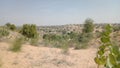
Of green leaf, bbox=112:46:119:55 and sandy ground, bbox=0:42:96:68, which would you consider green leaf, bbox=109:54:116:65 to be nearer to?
green leaf, bbox=112:46:119:55

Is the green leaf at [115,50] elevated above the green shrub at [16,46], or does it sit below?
above

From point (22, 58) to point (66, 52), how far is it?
3283 mm

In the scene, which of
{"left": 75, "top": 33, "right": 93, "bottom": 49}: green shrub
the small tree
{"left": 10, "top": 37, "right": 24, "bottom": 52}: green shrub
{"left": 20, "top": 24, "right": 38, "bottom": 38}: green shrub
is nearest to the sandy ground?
{"left": 10, "top": 37, "right": 24, "bottom": 52}: green shrub

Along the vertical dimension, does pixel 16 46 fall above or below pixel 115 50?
below

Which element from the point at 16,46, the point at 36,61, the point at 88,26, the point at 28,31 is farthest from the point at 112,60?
the point at 88,26

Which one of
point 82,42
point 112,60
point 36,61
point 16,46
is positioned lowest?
point 82,42

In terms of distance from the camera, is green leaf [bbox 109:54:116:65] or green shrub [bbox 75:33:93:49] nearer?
green leaf [bbox 109:54:116:65]

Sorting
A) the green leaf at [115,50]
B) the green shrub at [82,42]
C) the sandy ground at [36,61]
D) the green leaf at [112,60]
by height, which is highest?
the green leaf at [115,50]

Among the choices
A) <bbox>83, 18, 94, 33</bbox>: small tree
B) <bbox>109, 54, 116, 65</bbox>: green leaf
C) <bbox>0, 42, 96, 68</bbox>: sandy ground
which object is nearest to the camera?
<bbox>109, 54, 116, 65</bbox>: green leaf

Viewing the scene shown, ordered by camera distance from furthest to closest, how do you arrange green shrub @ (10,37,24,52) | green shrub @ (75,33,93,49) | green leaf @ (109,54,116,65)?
green shrub @ (75,33,93,49), green shrub @ (10,37,24,52), green leaf @ (109,54,116,65)

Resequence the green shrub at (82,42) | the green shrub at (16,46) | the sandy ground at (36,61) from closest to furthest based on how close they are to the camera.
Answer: the sandy ground at (36,61) < the green shrub at (16,46) < the green shrub at (82,42)

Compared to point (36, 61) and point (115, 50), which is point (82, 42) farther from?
point (115, 50)

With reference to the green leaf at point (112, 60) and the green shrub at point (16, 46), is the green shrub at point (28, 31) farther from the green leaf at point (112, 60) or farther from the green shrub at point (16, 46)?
the green leaf at point (112, 60)

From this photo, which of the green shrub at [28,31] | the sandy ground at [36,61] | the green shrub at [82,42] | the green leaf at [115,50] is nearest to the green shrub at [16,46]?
the sandy ground at [36,61]
